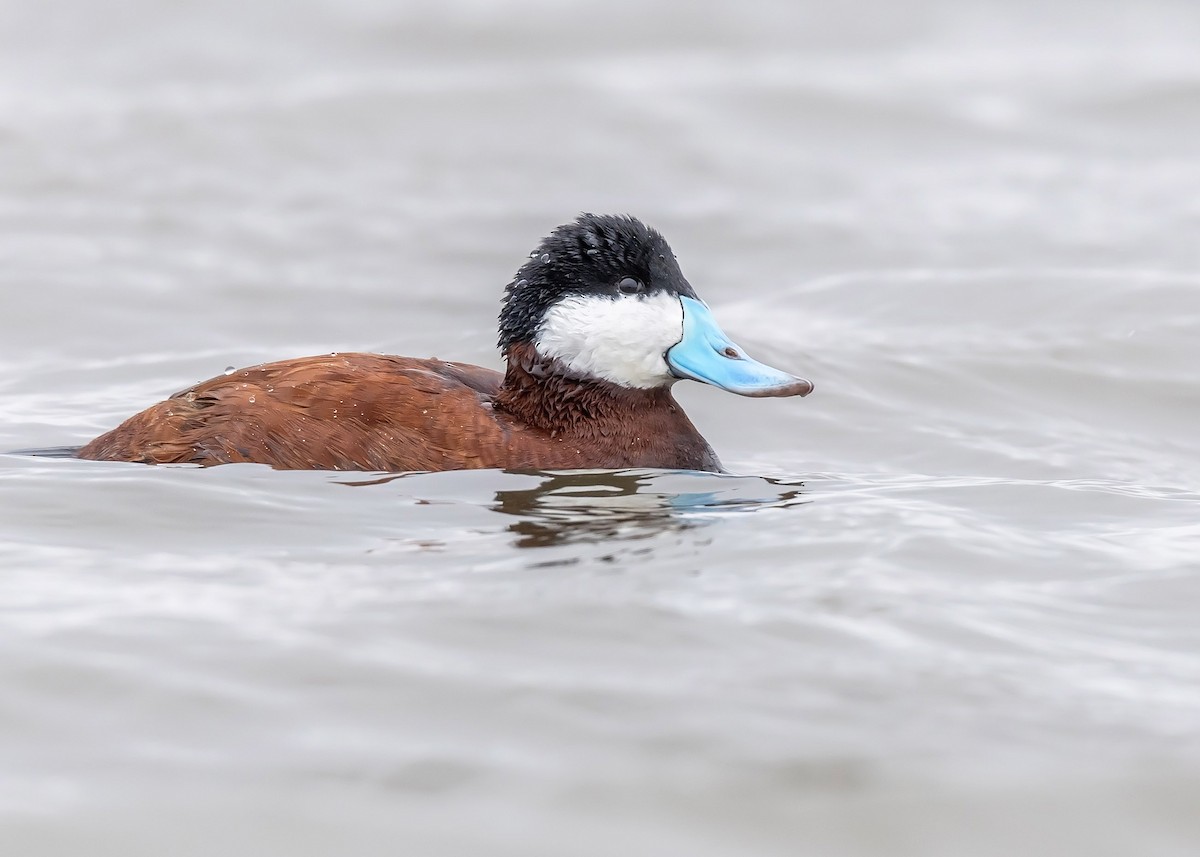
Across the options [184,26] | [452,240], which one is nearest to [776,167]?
[452,240]

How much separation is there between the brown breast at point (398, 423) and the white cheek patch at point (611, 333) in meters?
0.09

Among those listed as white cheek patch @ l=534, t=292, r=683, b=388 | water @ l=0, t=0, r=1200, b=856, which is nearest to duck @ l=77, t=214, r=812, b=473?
white cheek patch @ l=534, t=292, r=683, b=388

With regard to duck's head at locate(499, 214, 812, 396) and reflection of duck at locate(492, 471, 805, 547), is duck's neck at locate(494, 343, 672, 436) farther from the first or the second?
reflection of duck at locate(492, 471, 805, 547)

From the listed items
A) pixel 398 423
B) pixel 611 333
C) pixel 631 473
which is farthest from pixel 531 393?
pixel 398 423

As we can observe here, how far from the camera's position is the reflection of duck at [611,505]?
578cm

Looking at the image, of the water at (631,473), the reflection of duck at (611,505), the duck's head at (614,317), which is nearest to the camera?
the water at (631,473)

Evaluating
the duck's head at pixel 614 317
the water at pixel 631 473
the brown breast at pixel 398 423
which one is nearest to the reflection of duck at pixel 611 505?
the water at pixel 631 473

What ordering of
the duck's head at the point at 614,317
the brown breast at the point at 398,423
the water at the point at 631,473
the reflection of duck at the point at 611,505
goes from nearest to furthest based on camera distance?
the water at the point at 631,473 → the reflection of duck at the point at 611,505 → the brown breast at the point at 398,423 → the duck's head at the point at 614,317

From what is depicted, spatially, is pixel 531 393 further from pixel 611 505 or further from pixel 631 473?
pixel 611 505

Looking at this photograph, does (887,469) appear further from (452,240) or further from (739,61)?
(739,61)

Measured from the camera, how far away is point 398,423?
6531mm

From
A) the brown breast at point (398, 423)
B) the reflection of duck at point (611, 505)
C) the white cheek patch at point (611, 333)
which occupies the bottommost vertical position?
the reflection of duck at point (611, 505)

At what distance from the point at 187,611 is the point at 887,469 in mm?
4062

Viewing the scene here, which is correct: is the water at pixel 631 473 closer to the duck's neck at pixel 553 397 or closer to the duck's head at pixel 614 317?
the duck's neck at pixel 553 397
